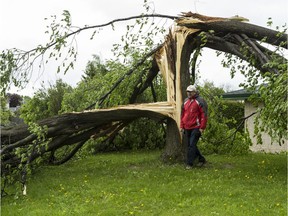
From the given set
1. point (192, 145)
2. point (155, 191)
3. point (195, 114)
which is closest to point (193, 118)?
point (195, 114)

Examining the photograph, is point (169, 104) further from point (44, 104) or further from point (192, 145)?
point (44, 104)

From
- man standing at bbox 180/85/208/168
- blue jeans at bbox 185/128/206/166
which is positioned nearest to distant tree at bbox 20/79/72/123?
man standing at bbox 180/85/208/168

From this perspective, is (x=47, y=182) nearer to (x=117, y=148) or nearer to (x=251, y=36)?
(x=251, y=36)

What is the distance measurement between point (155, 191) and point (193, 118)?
2.12 m

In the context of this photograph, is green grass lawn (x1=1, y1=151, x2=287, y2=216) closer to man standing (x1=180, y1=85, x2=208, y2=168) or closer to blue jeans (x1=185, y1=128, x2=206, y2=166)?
blue jeans (x1=185, y1=128, x2=206, y2=166)

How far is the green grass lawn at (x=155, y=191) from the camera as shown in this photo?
541 centimetres

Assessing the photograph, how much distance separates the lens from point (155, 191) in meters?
6.28

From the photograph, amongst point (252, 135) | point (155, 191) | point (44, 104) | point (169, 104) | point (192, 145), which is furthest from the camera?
point (252, 135)

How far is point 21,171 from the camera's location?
23.3 feet

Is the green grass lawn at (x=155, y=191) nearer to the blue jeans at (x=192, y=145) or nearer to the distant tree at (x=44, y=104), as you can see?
the blue jeans at (x=192, y=145)

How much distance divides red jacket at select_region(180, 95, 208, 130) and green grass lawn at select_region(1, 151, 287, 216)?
0.77 m

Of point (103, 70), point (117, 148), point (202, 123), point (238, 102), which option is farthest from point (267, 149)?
point (202, 123)

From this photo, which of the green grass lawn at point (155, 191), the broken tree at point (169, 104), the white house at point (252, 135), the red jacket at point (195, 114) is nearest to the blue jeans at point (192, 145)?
the red jacket at point (195, 114)

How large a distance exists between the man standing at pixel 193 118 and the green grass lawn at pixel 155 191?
331 mm
